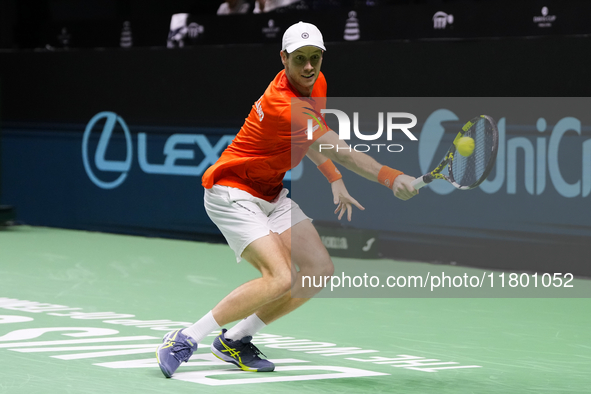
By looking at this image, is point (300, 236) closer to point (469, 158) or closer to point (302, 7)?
point (469, 158)

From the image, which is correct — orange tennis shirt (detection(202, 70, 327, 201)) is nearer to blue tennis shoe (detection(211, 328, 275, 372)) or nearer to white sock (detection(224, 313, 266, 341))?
white sock (detection(224, 313, 266, 341))

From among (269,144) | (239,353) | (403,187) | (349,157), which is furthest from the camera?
(239,353)

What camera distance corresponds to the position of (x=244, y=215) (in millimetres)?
5090

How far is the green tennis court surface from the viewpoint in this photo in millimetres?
4895

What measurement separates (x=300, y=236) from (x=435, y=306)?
2607 millimetres

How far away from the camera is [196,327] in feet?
16.5

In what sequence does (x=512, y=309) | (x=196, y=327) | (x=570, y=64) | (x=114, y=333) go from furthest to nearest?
(x=570, y=64) < (x=512, y=309) < (x=114, y=333) < (x=196, y=327)

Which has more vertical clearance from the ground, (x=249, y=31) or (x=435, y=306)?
(x=249, y=31)

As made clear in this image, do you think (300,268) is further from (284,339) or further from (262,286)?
(284,339)

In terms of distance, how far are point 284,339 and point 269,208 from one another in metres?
1.14

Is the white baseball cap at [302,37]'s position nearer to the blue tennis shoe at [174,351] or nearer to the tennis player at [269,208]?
the tennis player at [269,208]

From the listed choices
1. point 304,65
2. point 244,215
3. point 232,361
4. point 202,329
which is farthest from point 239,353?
point 304,65

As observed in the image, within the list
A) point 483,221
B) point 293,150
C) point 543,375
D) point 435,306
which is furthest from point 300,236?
point 483,221

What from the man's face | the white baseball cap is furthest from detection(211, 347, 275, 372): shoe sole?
the white baseball cap
